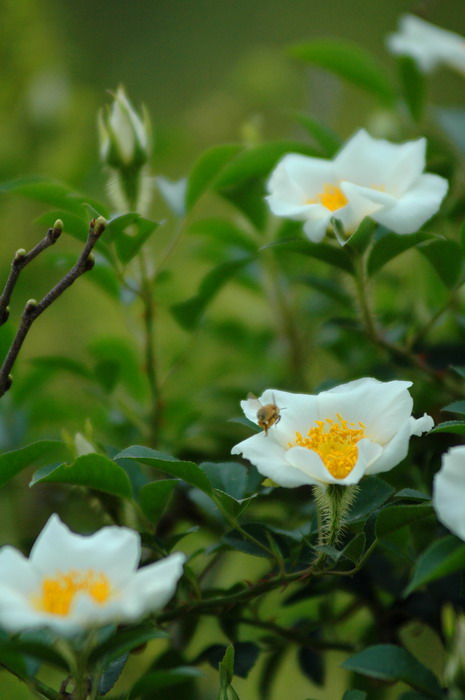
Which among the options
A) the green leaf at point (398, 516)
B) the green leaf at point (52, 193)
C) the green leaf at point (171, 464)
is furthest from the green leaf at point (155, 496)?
the green leaf at point (52, 193)

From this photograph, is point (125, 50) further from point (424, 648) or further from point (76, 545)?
point (76, 545)

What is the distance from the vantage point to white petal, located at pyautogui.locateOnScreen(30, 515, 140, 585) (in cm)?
37

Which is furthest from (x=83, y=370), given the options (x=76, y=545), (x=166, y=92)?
(x=166, y=92)

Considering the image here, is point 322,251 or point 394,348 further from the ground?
point 322,251

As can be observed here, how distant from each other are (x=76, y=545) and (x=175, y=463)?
0.24 ft

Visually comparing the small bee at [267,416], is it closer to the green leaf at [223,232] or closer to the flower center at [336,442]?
the flower center at [336,442]

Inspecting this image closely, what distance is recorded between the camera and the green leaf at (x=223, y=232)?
72 cm

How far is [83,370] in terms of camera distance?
71cm

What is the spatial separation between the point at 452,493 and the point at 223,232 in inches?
16.0

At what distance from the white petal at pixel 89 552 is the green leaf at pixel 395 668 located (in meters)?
0.11

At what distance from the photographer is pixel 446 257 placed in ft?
1.98

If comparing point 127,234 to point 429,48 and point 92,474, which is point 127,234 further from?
point 429,48

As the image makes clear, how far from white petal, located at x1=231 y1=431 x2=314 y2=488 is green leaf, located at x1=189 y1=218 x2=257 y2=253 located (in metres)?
0.31

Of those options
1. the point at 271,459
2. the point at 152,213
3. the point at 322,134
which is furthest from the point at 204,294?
the point at 152,213
